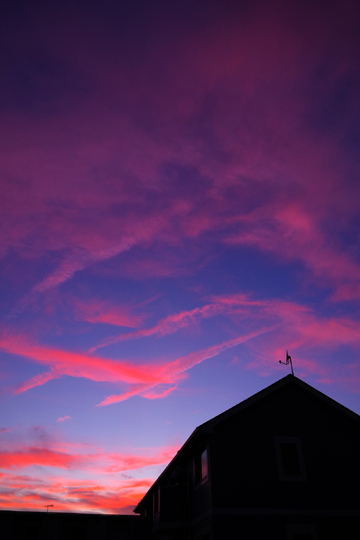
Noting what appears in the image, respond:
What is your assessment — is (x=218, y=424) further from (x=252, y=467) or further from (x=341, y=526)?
(x=341, y=526)

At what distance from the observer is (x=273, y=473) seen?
16844 millimetres

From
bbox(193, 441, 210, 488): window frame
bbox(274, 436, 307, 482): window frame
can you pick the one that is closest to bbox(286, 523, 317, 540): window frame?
bbox(274, 436, 307, 482): window frame

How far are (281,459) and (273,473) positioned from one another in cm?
72

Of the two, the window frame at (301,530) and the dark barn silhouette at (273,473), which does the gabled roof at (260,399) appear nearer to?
the dark barn silhouette at (273,473)

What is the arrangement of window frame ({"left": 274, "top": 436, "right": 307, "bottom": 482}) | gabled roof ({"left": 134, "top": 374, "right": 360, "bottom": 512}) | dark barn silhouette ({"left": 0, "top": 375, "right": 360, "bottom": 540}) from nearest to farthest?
dark barn silhouette ({"left": 0, "top": 375, "right": 360, "bottom": 540}) < window frame ({"left": 274, "top": 436, "right": 307, "bottom": 482}) < gabled roof ({"left": 134, "top": 374, "right": 360, "bottom": 512})

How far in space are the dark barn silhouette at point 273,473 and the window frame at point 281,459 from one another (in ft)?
0.14

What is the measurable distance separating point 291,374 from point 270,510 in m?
6.01

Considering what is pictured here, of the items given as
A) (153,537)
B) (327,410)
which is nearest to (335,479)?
(327,410)

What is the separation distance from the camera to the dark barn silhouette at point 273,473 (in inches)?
624

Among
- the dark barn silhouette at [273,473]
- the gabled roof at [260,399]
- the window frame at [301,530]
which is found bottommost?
the window frame at [301,530]

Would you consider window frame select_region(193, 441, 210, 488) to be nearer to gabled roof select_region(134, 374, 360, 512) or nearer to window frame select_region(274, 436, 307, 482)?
gabled roof select_region(134, 374, 360, 512)

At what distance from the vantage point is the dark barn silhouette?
52.0 feet

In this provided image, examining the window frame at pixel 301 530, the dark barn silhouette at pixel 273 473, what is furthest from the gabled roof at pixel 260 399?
the window frame at pixel 301 530

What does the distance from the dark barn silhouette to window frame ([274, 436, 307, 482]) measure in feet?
0.14
